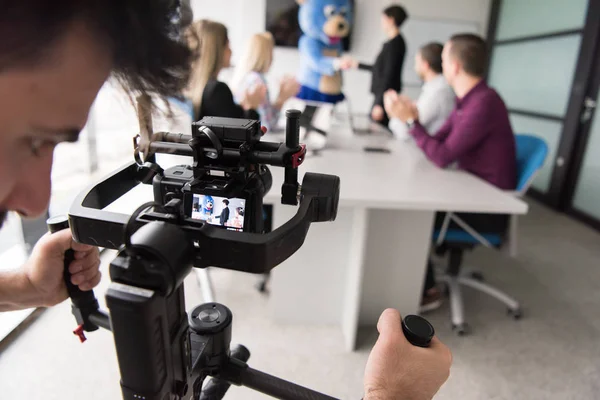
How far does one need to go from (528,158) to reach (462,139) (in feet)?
1.15

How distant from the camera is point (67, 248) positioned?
59 cm

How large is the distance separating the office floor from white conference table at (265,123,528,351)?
3.9 inches

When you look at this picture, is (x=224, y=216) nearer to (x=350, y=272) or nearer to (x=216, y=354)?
(x=216, y=354)

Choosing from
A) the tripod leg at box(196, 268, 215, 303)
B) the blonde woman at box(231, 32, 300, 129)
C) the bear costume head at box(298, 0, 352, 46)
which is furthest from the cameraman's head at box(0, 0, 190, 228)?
the bear costume head at box(298, 0, 352, 46)

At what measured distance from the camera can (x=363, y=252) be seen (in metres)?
1.43

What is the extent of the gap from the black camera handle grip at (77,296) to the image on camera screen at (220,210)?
229 millimetres

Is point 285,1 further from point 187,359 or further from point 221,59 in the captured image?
point 187,359

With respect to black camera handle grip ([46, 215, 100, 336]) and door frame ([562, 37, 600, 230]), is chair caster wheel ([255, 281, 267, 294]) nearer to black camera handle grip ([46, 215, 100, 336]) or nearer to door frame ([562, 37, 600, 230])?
black camera handle grip ([46, 215, 100, 336])

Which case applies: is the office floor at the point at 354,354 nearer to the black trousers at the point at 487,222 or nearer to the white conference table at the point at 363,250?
the white conference table at the point at 363,250

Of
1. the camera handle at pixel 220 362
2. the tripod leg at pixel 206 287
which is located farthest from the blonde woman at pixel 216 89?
the camera handle at pixel 220 362

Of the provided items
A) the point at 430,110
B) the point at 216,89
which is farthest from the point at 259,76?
the point at 430,110

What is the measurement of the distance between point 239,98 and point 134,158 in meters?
1.37

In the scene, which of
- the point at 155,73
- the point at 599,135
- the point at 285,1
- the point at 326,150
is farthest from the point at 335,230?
the point at 285,1

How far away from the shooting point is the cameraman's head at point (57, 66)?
26 centimetres
